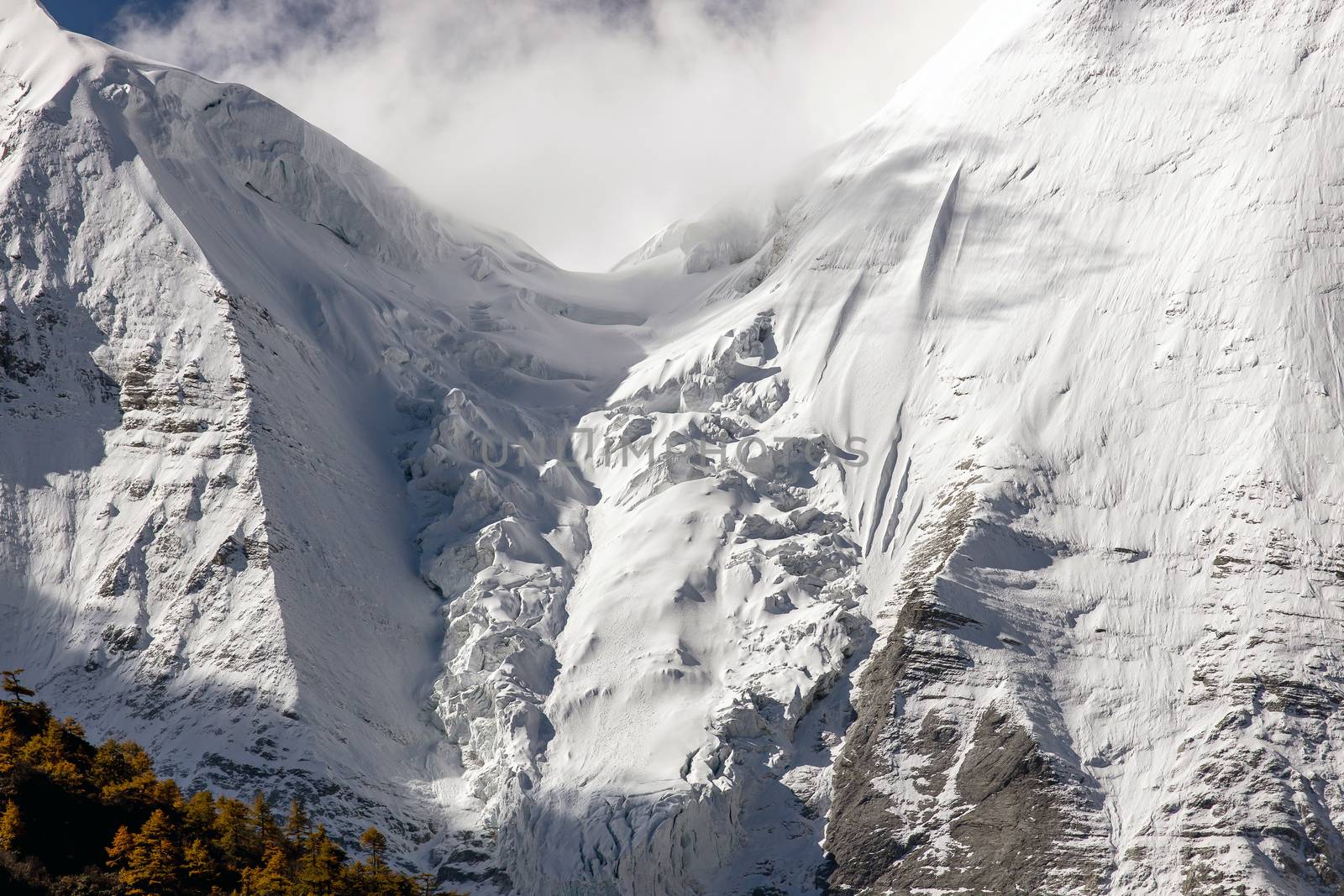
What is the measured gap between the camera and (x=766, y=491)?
131 meters

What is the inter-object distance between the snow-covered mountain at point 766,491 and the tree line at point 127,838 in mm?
16079

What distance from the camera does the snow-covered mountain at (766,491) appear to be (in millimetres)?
106625

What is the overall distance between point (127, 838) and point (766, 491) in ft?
199

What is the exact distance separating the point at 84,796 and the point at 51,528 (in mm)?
44940

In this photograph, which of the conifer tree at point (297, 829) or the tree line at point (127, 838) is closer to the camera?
the tree line at point (127, 838)

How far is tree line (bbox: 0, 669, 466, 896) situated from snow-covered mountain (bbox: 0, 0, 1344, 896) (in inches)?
633

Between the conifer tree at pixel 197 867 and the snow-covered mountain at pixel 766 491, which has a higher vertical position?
the snow-covered mountain at pixel 766 491

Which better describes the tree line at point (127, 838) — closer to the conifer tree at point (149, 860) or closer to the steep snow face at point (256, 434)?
the conifer tree at point (149, 860)

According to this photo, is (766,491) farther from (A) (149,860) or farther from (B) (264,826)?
(A) (149,860)

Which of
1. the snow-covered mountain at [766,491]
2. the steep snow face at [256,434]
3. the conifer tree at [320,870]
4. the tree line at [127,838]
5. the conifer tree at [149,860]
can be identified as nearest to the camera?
the conifer tree at [149,860]

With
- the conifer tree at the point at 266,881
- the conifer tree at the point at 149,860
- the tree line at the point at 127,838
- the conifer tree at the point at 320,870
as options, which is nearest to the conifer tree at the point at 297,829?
the tree line at the point at 127,838

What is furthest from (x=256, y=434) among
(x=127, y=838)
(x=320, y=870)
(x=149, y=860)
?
(x=149, y=860)

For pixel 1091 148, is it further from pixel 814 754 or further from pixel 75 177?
pixel 75 177

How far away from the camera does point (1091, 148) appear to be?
144 metres
